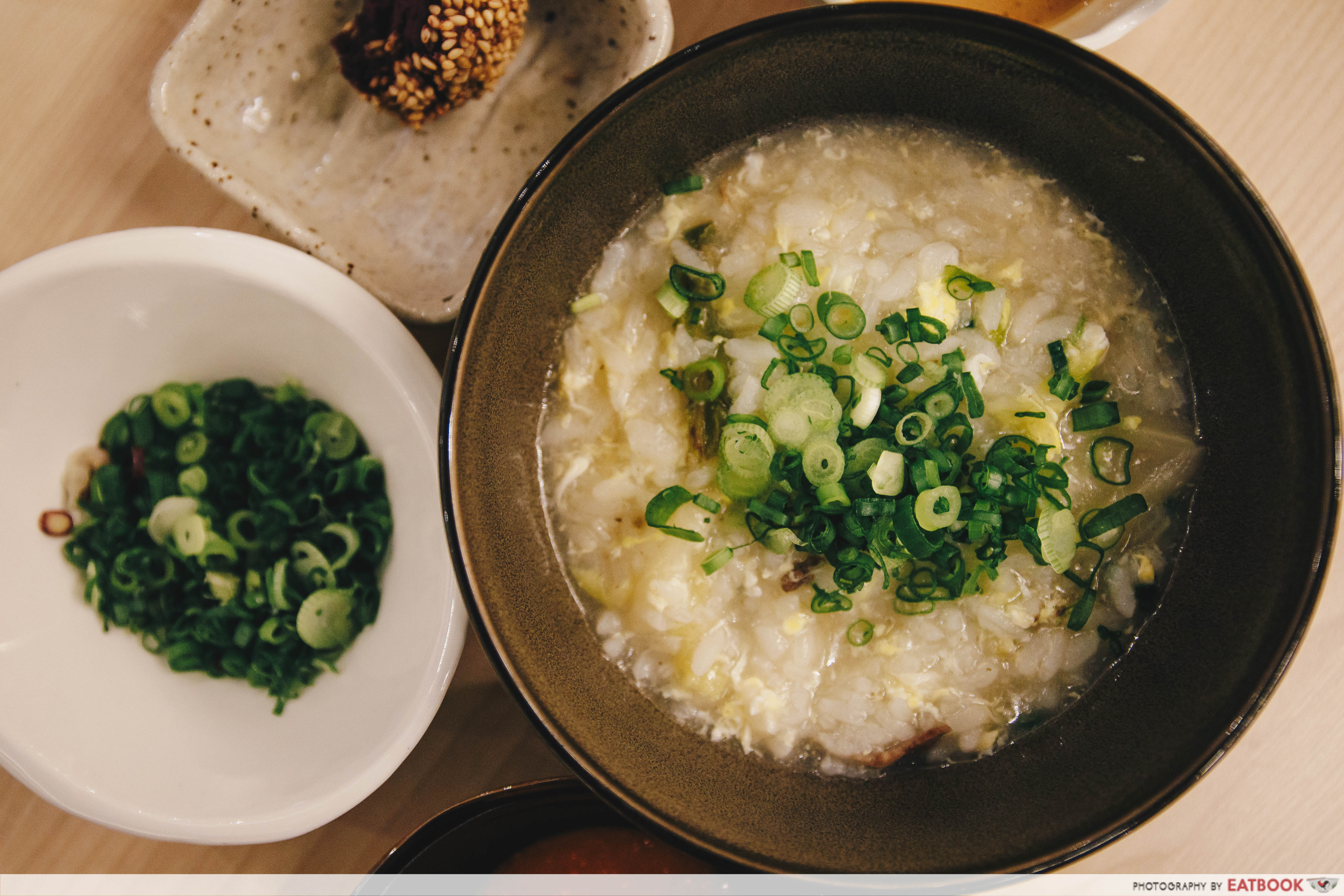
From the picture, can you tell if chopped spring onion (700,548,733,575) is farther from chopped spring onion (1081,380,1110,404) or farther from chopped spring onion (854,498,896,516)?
chopped spring onion (1081,380,1110,404)

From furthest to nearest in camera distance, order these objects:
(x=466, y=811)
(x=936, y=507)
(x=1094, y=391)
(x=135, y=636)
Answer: (x=135, y=636) → (x=466, y=811) → (x=1094, y=391) → (x=936, y=507)

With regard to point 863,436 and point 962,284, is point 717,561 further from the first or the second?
point 962,284

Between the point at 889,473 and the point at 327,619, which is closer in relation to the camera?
the point at 889,473

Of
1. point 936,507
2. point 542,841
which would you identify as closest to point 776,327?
point 936,507

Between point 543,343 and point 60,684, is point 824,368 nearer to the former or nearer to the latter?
point 543,343

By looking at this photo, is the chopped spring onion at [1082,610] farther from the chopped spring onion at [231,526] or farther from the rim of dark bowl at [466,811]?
the chopped spring onion at [231,526]

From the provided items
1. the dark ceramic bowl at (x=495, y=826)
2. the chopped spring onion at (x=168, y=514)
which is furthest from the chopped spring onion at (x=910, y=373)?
the chopped spring onion at (x=168, y=514)
